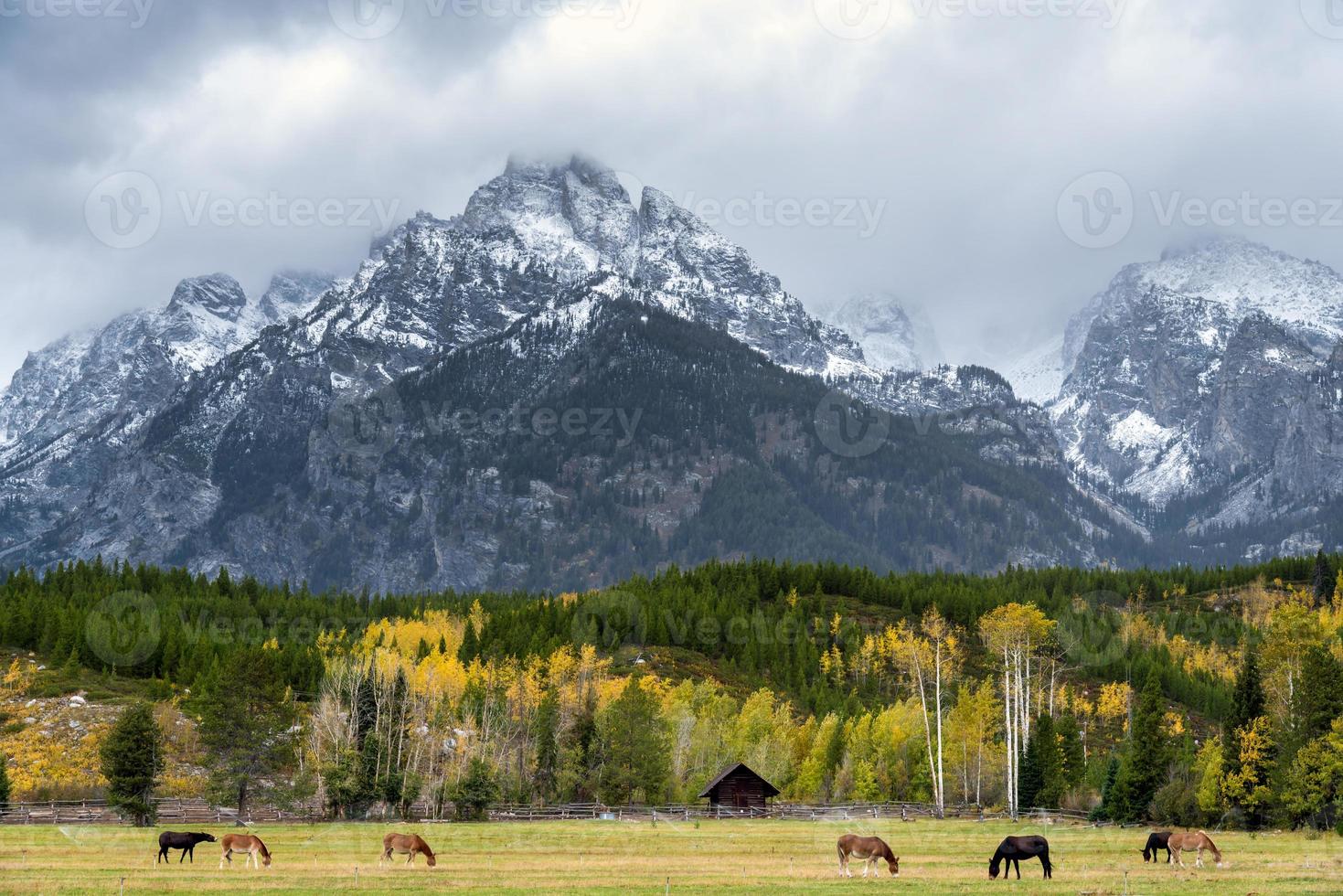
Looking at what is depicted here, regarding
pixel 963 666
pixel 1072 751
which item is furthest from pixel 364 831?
pixel 963 666

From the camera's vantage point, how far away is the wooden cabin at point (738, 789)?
99.8 meters

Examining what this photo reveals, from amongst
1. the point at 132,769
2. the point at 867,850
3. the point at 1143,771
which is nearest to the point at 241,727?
the point at 132,769

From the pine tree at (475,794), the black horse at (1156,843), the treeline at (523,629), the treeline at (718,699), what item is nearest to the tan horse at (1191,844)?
the black horse at (1156,843)

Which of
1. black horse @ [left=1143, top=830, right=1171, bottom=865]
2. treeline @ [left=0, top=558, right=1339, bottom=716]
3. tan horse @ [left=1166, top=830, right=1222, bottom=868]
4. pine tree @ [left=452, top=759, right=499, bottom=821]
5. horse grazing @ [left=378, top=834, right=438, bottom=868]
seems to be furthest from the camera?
treeline @ [left=0, top=558, right=1339, bottom=716]

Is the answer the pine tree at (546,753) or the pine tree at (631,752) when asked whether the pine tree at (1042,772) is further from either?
the pine tree at (546,753)

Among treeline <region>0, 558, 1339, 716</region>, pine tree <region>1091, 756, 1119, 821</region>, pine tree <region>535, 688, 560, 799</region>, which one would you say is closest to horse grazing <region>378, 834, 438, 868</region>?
pine tree <region>1091, 756, 1119, 821</region>

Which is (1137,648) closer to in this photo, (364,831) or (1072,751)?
(1072,751)

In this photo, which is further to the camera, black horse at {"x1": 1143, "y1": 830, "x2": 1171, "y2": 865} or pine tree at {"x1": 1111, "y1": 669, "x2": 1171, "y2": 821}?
pine tree at {"x1": 1111, "y1": 669, "x2": 1171, "y2": 821}

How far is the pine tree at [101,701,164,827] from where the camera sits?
79.6 metres

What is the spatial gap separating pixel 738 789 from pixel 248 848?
51395 mm

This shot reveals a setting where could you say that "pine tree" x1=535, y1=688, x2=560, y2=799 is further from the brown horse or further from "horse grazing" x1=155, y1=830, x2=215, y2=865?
"horse grazing" x1=155, y1=830, x2=215, y2=865

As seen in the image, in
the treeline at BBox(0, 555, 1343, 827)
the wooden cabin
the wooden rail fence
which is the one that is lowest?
the wooden rail fence

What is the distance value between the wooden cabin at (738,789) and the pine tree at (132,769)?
3966 cm

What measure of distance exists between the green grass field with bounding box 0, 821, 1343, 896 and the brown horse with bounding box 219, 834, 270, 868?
719 millimetres
